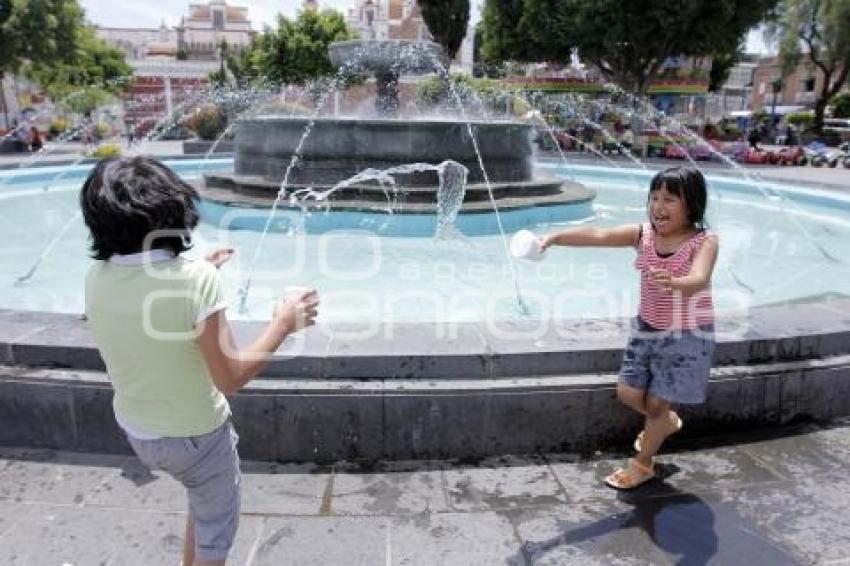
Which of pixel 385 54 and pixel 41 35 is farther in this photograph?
pixel 41 35

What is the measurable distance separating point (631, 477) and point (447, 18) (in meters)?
A: 32.2

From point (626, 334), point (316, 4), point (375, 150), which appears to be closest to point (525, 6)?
point (375, 150)

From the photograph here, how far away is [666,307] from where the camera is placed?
9.17ft

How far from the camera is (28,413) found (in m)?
3.19

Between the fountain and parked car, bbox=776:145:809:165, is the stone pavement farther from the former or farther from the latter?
parked car, bbox=776:145:809:165

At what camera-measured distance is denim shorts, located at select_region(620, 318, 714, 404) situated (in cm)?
280

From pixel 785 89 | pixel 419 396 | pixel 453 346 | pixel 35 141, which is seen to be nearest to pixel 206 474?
pixel 419 396

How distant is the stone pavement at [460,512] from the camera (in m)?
2.53

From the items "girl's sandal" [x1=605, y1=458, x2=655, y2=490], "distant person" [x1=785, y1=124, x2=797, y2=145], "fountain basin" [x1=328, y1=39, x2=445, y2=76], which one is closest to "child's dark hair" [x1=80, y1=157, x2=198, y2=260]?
"girl's sandal" [x1=605, y1=458, x2=655, y2=490]

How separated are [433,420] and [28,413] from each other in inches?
74.7

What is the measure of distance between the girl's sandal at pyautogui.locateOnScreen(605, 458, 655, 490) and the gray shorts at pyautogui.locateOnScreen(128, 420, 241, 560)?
1.70 metres

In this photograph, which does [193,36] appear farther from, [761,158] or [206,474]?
[206,474]

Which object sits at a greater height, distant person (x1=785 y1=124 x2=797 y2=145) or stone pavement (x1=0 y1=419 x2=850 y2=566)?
distant person (x1=785 y1=124 x2=797 y2=145)

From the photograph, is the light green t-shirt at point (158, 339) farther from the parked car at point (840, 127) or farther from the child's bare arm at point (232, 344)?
the parked car at point (840, 127)
